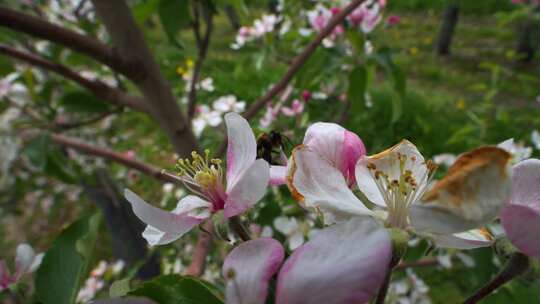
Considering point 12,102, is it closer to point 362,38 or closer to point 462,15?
point 362,38

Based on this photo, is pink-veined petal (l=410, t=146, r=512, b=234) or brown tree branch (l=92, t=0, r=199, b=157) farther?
brown tree branch (l=92, t=0, r=199, b=157)

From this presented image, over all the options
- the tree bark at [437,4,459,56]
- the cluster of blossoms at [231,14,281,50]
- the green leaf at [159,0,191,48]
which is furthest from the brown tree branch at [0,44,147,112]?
the tree bark at [437,4,459,56]

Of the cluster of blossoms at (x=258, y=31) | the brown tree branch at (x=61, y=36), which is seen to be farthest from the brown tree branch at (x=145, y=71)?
the cluster of blossoms at (x=258, y=31)

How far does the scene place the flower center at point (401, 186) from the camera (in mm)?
347

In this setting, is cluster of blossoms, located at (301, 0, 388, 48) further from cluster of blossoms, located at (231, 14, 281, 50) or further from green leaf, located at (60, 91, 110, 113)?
green leaf, located at (60, 91, 110, 113)

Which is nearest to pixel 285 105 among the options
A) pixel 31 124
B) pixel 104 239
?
pixel 31 124

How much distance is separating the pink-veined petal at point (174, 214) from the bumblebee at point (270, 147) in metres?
0.08

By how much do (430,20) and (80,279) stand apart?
20.1 ft

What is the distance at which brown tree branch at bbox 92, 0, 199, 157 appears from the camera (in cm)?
75

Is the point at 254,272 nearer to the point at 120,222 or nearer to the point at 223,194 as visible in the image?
the point at 223,194

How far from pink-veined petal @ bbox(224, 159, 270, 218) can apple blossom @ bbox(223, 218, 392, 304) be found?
5cm

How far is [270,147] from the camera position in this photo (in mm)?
439

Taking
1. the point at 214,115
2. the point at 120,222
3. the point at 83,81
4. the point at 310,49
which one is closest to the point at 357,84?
the point at 310,49

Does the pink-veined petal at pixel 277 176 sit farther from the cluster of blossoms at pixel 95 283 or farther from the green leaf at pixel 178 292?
the cluster of blossoms at pixel 95 283
